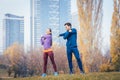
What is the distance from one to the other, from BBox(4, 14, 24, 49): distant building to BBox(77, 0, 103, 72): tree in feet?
7.96

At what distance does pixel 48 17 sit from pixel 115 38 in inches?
116

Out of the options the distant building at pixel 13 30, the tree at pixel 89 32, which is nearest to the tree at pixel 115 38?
the tree at pixel 89 32

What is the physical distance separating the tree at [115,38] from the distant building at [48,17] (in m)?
1.91

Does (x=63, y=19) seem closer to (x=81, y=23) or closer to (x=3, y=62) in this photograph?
(x=81, y=23)

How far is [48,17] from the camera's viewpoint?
13914mm

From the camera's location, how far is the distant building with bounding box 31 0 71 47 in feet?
44.1

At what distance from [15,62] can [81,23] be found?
3029 mm

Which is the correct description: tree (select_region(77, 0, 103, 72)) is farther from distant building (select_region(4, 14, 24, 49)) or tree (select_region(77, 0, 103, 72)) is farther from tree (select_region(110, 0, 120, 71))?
distant building (select_region(4, 14, 24, 49))

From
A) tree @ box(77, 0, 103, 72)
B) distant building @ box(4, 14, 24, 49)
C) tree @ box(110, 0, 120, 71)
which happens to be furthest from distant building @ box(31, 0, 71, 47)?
tree @ box(110, 0, 120, 71)

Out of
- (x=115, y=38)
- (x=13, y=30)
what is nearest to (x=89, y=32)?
(x=115, y=38)

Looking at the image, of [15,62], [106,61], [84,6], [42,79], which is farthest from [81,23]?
[42,79]

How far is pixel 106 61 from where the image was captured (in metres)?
13.4

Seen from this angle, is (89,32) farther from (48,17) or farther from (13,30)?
(13,30)

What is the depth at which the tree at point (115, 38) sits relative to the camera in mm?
13016
